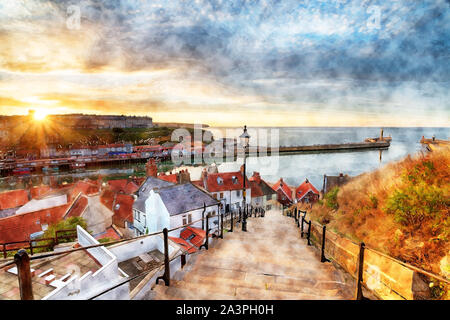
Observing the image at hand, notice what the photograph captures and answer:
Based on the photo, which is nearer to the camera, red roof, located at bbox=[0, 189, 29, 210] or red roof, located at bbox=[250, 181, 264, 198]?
red roof, located at bbox=[0, 189, 29, 210]

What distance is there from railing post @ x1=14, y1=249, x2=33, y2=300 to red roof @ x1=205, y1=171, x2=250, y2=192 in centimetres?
2262

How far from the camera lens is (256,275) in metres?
4.30

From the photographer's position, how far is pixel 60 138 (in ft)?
304

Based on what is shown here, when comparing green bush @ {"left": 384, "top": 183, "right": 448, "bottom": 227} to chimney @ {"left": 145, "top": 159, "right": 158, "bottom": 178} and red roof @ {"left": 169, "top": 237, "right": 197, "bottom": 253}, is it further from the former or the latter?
chimney @ {"left": 145, "top": 159, "right": 158, "bottom": 178}

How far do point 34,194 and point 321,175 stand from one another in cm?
5066

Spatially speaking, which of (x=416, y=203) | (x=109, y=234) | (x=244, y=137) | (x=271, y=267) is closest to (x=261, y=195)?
(x=109, y=234)

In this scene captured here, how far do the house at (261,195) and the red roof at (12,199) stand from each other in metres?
25.6

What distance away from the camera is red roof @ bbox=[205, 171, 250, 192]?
991 inches

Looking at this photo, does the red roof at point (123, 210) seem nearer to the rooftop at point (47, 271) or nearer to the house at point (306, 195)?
the rooftop at point (47, 271)

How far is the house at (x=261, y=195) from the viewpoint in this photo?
2684cm

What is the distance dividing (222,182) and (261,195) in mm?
5166

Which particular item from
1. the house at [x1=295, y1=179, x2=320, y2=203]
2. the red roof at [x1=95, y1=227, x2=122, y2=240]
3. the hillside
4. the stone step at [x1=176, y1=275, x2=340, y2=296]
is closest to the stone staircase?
the stone step at [x1=176, y1=275, x2=340, y2=296]
